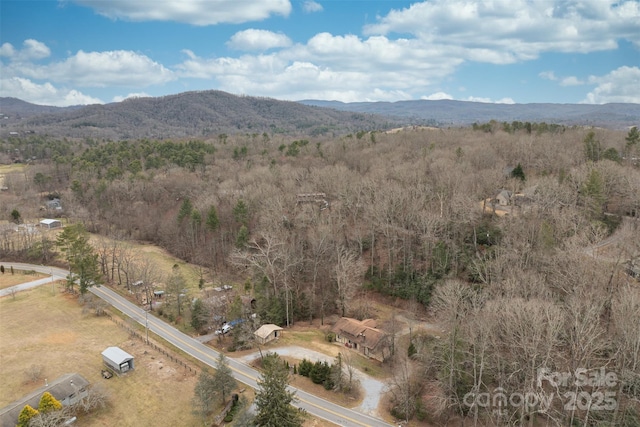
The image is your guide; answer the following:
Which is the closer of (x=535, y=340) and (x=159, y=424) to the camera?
(x=535, y=340)

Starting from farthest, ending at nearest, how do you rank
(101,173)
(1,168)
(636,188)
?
(1,168) < (101,173) < (636,188)

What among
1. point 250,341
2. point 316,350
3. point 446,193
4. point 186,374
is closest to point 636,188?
point 446,193

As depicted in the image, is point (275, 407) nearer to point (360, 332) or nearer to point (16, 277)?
point (360, 332)

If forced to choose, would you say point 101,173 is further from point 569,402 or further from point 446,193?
point 569,402

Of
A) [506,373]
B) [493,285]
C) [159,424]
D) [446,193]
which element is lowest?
[159,424]

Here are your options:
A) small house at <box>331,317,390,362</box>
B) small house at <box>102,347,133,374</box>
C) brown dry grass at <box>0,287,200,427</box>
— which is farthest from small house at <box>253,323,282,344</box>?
small house at <box>102,347,133,374</box>

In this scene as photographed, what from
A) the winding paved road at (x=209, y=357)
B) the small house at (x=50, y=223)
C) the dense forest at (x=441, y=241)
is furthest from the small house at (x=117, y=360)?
the small house at (x=50, y=223)

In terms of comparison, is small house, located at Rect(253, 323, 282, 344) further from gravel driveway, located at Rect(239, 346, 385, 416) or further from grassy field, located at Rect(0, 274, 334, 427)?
grassy field, located at Rect(0, 274, 334, 427)
